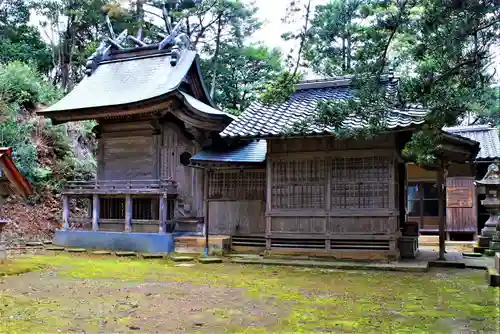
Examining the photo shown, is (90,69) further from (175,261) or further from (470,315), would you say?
(470,315)

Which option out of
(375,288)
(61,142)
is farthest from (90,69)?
(375,288)

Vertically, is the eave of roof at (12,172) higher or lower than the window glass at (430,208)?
higher

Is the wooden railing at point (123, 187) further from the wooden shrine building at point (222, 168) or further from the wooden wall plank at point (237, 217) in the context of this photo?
the wooden wall plank at point (237, 217)

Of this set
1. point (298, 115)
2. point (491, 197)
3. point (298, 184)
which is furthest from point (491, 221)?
point (298, 115)

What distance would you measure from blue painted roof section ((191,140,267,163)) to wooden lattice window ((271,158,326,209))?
98 centimetres

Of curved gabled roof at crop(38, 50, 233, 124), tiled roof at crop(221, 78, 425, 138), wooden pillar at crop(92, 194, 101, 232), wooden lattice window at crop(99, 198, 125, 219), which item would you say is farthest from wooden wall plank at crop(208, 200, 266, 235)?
wooden pillar at crop(92, 194, 101, 232)

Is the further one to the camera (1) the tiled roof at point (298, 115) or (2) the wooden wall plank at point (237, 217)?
(2) the wooden wall plank at point (237, 217)

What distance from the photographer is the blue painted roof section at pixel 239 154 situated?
12961mm

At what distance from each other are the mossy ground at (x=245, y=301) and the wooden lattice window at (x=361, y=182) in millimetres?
1994

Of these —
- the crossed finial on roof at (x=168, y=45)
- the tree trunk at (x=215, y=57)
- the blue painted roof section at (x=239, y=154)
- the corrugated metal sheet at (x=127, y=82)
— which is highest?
the tree trunk at (x=215, y=57)

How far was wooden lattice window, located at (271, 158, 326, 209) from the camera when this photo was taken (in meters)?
11.9

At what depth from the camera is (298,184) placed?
12055mm

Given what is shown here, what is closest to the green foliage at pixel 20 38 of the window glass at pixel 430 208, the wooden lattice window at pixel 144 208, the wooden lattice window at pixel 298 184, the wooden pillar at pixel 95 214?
the wooden pillar at pixel 95 214

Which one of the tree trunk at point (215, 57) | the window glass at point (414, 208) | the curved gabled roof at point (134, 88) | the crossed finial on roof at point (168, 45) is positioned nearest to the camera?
the curved gabled roof at point (134, 88)
